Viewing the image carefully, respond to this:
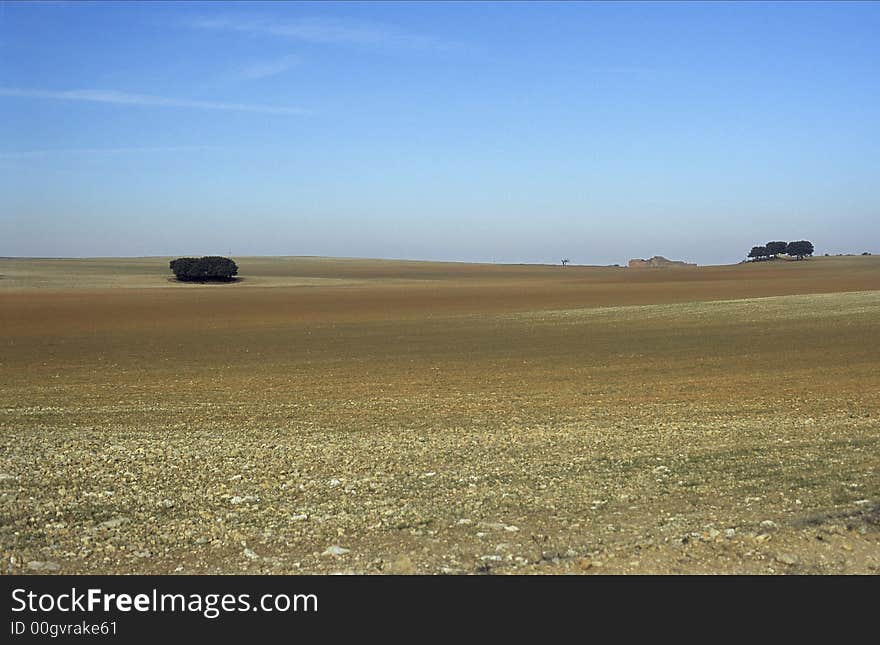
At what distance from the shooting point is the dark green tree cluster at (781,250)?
157 metres

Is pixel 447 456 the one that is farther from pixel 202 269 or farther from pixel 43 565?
pixel 202 269

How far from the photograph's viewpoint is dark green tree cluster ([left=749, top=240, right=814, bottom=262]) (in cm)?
15712

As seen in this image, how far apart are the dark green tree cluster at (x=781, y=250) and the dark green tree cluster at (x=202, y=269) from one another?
318 ft

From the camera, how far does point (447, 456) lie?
12.7m

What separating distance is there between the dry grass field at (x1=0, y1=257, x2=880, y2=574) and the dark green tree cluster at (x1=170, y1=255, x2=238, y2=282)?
74130mm

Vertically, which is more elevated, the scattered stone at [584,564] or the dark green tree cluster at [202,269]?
the dark green tree cluster at [202,269]

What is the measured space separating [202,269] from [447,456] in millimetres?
99818

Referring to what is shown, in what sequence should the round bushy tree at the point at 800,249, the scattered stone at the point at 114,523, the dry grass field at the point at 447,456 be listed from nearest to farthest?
the dry grass field at the point at 447,456 < the scattered stone at the point at 114,523 < the round bushy tree at the point at 800,249

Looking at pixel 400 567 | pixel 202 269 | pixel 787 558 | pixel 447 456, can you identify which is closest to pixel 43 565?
pixel 400 567

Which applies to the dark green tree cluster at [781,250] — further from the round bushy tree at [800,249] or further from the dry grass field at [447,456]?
the dry grass field at [447,456]

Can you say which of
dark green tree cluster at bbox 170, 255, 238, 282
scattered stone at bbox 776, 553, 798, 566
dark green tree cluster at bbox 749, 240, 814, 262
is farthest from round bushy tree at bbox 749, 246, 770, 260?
scattered stone at bbox 776, 553, 798, 566

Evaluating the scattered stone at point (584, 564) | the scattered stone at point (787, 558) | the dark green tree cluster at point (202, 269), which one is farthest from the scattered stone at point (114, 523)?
the dark green tree cluster at point (202, 269)

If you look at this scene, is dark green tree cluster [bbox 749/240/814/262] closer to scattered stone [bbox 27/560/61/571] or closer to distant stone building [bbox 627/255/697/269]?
distant stone building [bbox 627/255/697/269]
